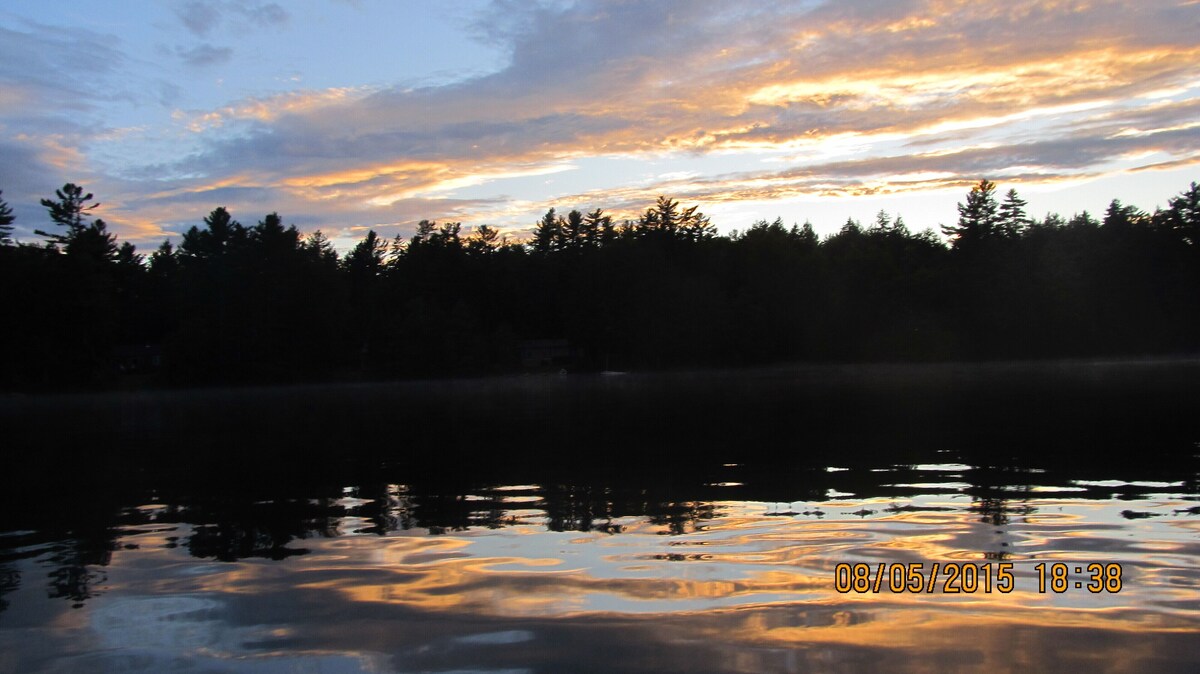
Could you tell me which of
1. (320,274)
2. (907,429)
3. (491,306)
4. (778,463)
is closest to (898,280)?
(491,306)

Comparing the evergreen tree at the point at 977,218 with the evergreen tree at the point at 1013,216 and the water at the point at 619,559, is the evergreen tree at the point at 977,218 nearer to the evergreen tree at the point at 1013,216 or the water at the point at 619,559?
the evergreen tree at the point at 1013,216

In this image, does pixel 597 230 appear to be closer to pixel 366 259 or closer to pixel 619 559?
pixel 366 259

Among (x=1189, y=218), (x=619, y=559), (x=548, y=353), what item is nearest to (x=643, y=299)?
(x=548, y=353)

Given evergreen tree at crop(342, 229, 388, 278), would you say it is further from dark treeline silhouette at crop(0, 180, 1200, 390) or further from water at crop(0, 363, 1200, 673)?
water at crop(0, 363, 1200, 673)

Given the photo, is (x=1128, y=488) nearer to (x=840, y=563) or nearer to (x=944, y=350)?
(x=840, y=563)

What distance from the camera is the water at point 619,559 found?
21.4 feet

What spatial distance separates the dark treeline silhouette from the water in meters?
87.6

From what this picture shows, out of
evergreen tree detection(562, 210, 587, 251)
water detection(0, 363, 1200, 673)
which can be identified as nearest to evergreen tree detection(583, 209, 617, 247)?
evergreen tree detection(562, 210, 587, 251)

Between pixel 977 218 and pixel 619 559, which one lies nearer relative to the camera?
pixel 619 559

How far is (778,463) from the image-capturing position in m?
17.0

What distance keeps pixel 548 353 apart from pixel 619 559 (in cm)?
11680

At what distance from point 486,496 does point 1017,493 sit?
730 cm

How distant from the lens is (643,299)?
12112cm

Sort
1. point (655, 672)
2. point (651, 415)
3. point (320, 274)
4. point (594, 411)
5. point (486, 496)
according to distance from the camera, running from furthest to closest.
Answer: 1. point (320, 274)
2. point (594, 411)
3. point (651, 415)
4. point (486, 496)
5. point (655, 672)
